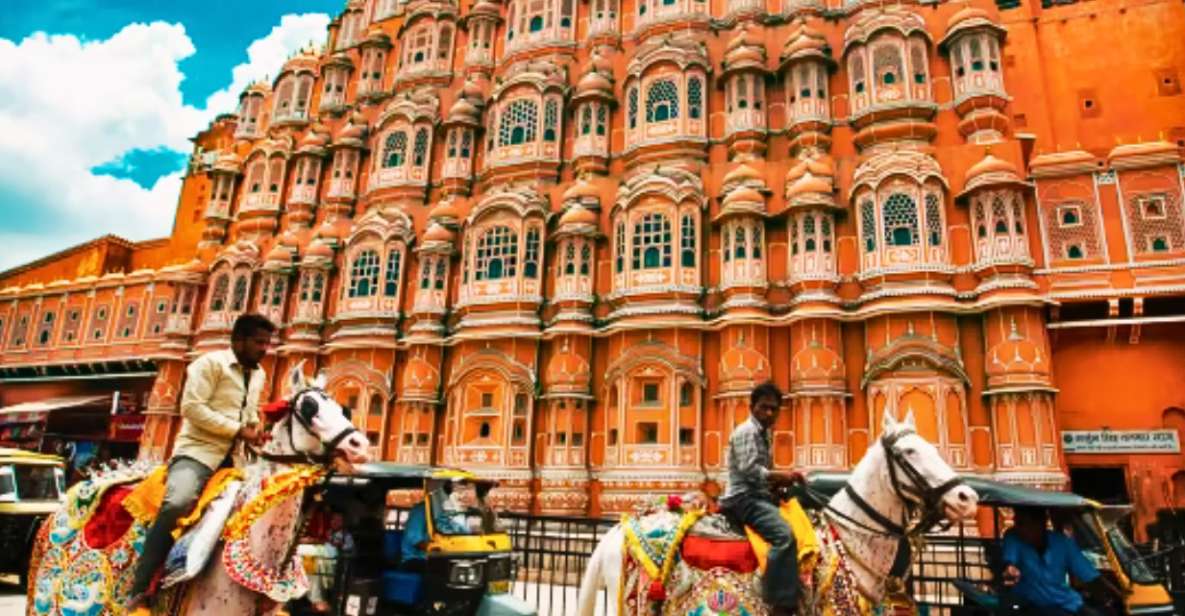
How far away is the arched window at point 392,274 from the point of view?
74.9 feet

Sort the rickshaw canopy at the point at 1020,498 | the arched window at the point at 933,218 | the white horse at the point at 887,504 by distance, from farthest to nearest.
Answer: the arched window at the point at 933,218 → the rickshaw canopy at the point at 1020,498 → the white horse at the point at 887,504

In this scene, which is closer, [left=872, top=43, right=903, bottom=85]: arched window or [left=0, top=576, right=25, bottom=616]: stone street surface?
[left=0, top=576, right=25, bottom=616]: stone street surface

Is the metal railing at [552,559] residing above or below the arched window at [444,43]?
below

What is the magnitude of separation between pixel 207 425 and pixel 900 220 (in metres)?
16.6

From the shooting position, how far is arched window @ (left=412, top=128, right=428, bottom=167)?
2473 centimetres

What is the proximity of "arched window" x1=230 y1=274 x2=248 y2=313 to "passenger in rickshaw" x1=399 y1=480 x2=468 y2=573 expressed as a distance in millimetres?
20207

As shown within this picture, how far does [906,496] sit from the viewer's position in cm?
507

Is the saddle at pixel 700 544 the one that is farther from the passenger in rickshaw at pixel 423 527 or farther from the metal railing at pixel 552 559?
the metal railing at pixel 552 559

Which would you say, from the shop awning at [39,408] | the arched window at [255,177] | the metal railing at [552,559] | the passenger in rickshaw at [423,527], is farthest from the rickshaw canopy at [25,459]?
the shop awning at [39,408]

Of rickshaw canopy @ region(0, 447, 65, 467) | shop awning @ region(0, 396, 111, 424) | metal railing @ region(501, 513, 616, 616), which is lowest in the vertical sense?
metal railing @ region(501, 513, 616, 616)

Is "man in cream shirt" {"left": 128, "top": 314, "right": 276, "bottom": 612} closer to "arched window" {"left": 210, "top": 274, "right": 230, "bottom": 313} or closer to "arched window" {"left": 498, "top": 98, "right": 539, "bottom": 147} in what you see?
"arched window" {"left": 498, "top": 98, "right": 539, "bottom": 147}

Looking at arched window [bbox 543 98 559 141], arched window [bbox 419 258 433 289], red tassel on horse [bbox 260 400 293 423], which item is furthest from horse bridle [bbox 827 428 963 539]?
arched window [bbox 543 98 559 141]

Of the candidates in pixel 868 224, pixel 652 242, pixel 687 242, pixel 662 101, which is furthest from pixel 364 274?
pixel 868 224

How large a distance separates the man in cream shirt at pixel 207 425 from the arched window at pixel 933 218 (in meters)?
16.2
